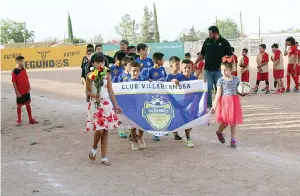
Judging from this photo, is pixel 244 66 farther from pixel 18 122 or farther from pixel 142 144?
pixel 142 144

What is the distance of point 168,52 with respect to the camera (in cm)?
4228

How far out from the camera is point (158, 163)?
6.39 m

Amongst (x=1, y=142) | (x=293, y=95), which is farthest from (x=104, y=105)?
(x=293, y=95)

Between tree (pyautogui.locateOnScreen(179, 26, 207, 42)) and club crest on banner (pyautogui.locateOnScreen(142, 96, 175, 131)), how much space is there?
53614mm

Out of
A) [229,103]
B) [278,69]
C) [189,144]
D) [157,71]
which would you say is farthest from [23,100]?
[278,69]

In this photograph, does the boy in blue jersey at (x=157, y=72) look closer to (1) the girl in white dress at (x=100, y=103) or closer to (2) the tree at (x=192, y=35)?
(1) the girl in white dress at (x=100, y=103)

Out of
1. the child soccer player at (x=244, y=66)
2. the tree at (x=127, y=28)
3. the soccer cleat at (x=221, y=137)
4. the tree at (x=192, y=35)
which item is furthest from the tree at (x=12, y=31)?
the soccer cleat at (x=221, y=137)

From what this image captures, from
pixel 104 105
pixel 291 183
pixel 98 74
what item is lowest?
pixel 291 183

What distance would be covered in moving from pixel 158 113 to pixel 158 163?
1.35m

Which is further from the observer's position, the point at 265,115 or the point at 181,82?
the point at 265,115

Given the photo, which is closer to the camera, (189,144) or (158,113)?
(189,144)

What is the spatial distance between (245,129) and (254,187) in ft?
12.3

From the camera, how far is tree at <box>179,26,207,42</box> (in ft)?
205

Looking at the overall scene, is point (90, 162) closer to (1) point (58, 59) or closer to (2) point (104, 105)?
(2) point (104, 105)
